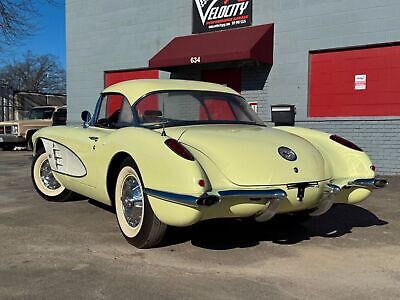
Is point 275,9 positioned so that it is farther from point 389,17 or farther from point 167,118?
point 167,118

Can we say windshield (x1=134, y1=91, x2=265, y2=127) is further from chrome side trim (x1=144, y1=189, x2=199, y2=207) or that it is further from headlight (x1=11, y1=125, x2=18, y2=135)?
headlight (x1=11, y1=125, x2=18, y2=135)

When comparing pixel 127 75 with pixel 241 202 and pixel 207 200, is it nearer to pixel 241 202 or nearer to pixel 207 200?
pixel 241 202

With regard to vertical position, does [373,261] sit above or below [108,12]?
below

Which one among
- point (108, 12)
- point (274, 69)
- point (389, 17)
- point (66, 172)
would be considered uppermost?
point (108, 12)

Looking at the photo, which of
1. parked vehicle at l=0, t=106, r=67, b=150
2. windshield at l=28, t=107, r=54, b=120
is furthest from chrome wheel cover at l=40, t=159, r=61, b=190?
windshield at l=28, t=107, r=54, b=120

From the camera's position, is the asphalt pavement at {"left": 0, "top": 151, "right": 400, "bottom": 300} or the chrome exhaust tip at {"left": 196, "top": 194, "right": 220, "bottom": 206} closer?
the asphalt pavement at {"left": 0, "top": 151, "right": 400, "bottom": 300}

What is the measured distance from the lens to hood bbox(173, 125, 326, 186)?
13.4 feet

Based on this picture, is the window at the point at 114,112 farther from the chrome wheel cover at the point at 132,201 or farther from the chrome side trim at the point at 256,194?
the chrome side trim at the point at 256,194

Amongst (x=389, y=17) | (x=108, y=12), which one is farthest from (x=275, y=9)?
(x=108, y=12)

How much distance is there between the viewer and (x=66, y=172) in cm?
598

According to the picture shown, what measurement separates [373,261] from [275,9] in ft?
28.9

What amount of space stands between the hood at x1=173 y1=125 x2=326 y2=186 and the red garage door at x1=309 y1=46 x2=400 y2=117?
21.4 ft

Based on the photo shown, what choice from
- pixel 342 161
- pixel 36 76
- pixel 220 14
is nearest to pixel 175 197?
pixel 342 161

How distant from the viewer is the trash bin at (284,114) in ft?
37.8
